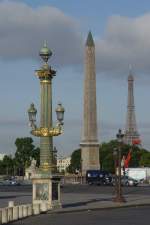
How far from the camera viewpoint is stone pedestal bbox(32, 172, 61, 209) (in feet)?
103

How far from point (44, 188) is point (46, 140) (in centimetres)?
215

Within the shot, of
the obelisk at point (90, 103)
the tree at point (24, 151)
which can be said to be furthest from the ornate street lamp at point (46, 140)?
the tree at point (24, 151)

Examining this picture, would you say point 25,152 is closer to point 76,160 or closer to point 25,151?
point 25,151

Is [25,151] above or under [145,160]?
above

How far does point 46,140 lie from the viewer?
31641 mm

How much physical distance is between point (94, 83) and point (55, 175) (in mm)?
63425

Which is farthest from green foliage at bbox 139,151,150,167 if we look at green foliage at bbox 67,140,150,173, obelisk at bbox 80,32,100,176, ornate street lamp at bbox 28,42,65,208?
ornate street lamp at bbox 28,42,65,208

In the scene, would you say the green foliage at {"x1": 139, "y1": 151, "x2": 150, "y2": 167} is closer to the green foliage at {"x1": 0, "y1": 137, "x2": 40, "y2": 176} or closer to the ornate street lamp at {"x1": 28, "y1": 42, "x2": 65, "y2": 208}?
the green foliage at {"x1": 0, "y1": 137, "x2": 40, "y2": 176}

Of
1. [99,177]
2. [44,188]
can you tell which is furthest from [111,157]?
[44,188]

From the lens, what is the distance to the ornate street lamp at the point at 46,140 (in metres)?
31.4

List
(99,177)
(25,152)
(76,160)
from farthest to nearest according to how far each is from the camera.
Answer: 1. (76,160)
2. (25,152)
3. (99,177)

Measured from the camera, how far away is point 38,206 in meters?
29.7

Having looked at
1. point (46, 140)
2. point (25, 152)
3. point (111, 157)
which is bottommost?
point (46, 140)

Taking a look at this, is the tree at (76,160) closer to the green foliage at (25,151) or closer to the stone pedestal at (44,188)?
the green foliage at (25,151)
